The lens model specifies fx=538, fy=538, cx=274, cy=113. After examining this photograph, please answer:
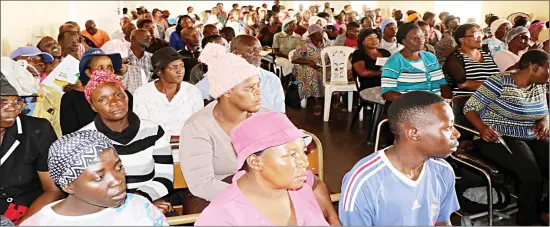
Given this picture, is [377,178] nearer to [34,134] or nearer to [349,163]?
[34,134]

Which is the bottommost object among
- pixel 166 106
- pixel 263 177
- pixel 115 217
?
pixel 166 106

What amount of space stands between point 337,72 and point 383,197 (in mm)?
4599

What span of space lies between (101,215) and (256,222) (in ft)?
1.55

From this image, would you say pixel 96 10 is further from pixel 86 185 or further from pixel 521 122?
pixel 86 185

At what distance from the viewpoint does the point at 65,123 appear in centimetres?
314

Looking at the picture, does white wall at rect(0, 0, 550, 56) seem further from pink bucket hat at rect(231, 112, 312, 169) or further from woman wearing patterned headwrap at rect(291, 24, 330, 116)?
pink bucket hat at rect(231, 112, 312, 169)

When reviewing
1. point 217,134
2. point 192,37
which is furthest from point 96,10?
point 217,134

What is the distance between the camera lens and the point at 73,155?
163cm

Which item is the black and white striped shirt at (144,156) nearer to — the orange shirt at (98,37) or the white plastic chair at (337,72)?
the white plastic chair at (337,72)

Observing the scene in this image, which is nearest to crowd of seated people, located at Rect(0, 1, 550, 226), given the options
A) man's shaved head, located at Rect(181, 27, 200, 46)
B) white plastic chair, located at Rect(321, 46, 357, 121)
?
man's shaved head, located at Rect(181, 27, 200, 46)

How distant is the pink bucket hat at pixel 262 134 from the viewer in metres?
1.62

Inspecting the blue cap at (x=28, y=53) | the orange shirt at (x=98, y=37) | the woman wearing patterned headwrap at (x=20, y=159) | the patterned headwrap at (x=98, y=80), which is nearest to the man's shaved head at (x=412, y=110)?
the patterned headwrap at (x=98, y=80)

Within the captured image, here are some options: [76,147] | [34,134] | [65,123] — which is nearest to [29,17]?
[65,123]

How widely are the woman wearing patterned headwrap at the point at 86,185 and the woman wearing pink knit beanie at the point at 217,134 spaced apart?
2.36ft
